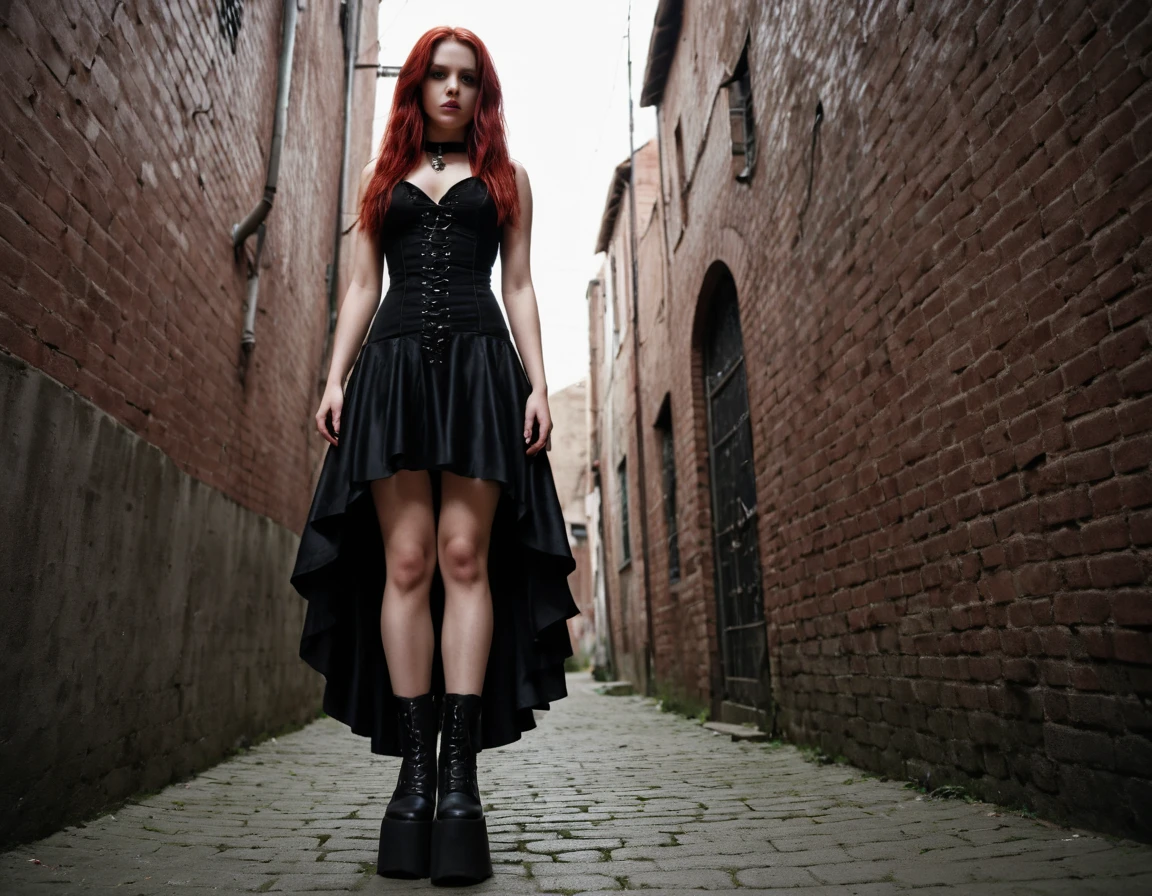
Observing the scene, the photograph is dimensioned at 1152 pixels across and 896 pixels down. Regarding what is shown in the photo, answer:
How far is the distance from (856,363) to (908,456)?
632 mm

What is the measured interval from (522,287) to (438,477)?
23.1 inches

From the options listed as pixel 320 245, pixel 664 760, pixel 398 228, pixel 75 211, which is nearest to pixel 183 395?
pixel 75 211

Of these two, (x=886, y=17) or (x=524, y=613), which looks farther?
(x=886, y=17)

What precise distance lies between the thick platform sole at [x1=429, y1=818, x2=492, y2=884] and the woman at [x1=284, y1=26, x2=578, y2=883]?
0.03 meters

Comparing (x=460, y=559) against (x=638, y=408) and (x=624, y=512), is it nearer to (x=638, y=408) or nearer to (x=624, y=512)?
(x=638, y=408)

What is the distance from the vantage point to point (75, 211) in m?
2.65

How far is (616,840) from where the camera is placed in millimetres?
2352

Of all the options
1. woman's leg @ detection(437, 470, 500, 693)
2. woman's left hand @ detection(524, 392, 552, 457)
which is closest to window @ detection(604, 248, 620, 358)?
woman's left hand @ detection(524, 392, 552, 457)

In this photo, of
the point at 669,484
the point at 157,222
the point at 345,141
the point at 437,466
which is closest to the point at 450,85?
the point at 437,466

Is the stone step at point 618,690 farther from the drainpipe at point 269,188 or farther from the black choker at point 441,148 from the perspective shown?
the black choker at point 441,148

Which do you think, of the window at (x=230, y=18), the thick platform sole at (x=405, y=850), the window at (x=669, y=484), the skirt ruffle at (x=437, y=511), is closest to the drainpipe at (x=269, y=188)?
the window at (x=230, y=18)

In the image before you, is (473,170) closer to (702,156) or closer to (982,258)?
(982,258)

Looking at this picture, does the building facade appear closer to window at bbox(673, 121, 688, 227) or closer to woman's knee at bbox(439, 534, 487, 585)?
woman's knee at bbox(439, 534, 487, 585)

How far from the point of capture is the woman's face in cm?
234
